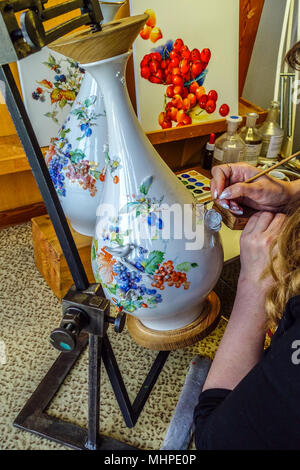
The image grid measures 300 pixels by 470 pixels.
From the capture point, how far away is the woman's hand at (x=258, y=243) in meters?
0.62

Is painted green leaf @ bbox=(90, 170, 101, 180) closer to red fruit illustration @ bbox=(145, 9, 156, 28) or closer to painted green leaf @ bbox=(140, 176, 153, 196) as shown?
painted green leaf @ bbox=(140, 176, 153, 196)

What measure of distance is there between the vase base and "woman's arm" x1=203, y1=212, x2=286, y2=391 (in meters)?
0.09

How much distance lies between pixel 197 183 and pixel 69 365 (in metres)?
0.57

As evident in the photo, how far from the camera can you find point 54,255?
0.90 metres

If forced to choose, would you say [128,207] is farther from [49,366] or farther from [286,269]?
[49,366]

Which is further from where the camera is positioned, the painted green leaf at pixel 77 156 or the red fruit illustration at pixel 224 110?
the red fruit illustration at pixel 224 110

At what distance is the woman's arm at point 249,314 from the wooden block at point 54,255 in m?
0.40

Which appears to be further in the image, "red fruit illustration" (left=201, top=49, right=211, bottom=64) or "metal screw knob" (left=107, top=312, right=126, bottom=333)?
"red fruit illustration" (left=201, top=49, right=211, bottom=64)

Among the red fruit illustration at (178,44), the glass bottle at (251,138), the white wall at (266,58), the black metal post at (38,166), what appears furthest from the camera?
the white wall at (266,58)

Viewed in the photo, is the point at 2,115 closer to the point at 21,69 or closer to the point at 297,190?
→ the point at 21,69

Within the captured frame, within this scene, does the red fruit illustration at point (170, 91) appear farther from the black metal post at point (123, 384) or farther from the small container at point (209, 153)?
the black metal post at point (123, 384)

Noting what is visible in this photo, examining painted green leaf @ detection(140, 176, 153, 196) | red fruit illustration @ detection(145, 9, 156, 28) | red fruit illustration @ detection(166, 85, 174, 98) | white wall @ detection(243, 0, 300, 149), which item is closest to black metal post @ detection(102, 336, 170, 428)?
painted green leaf @ detection(140, 176, 153, 196)

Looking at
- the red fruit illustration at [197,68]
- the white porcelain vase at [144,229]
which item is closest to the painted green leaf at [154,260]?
the white porcelain vase at [144,229]

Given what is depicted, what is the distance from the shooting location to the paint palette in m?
1.03
